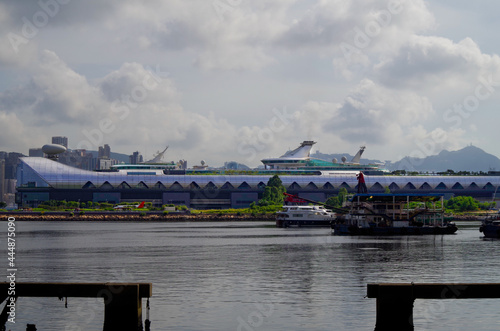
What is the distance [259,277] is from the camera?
46.4 metres

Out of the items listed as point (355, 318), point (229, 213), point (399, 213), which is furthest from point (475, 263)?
point (229, 213)

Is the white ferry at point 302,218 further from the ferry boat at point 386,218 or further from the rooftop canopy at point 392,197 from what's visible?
the rooftop canopy at point 392,197

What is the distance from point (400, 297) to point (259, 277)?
21377mm

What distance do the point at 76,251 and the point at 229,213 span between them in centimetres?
10799

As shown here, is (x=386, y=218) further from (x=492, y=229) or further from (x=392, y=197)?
(x=492, y=229)

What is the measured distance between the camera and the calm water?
105 feet

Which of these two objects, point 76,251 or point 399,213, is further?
point 399,213

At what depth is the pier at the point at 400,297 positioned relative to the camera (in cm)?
2556

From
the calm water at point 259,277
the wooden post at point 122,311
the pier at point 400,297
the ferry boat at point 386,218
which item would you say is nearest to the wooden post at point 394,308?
the pier at point 400,297

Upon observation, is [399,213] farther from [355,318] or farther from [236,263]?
[355,318]

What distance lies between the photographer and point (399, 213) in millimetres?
106125

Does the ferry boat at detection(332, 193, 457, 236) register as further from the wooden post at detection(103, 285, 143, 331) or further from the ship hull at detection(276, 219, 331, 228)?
the wooden post at detection(103, 285, 143, 331)

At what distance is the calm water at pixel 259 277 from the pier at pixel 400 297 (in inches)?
173

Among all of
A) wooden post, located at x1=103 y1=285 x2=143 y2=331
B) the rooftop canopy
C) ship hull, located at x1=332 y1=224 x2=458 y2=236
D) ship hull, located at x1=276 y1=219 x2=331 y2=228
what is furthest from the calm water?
ship hull, located at x1=276 y1=219 x2=331 y2=228
